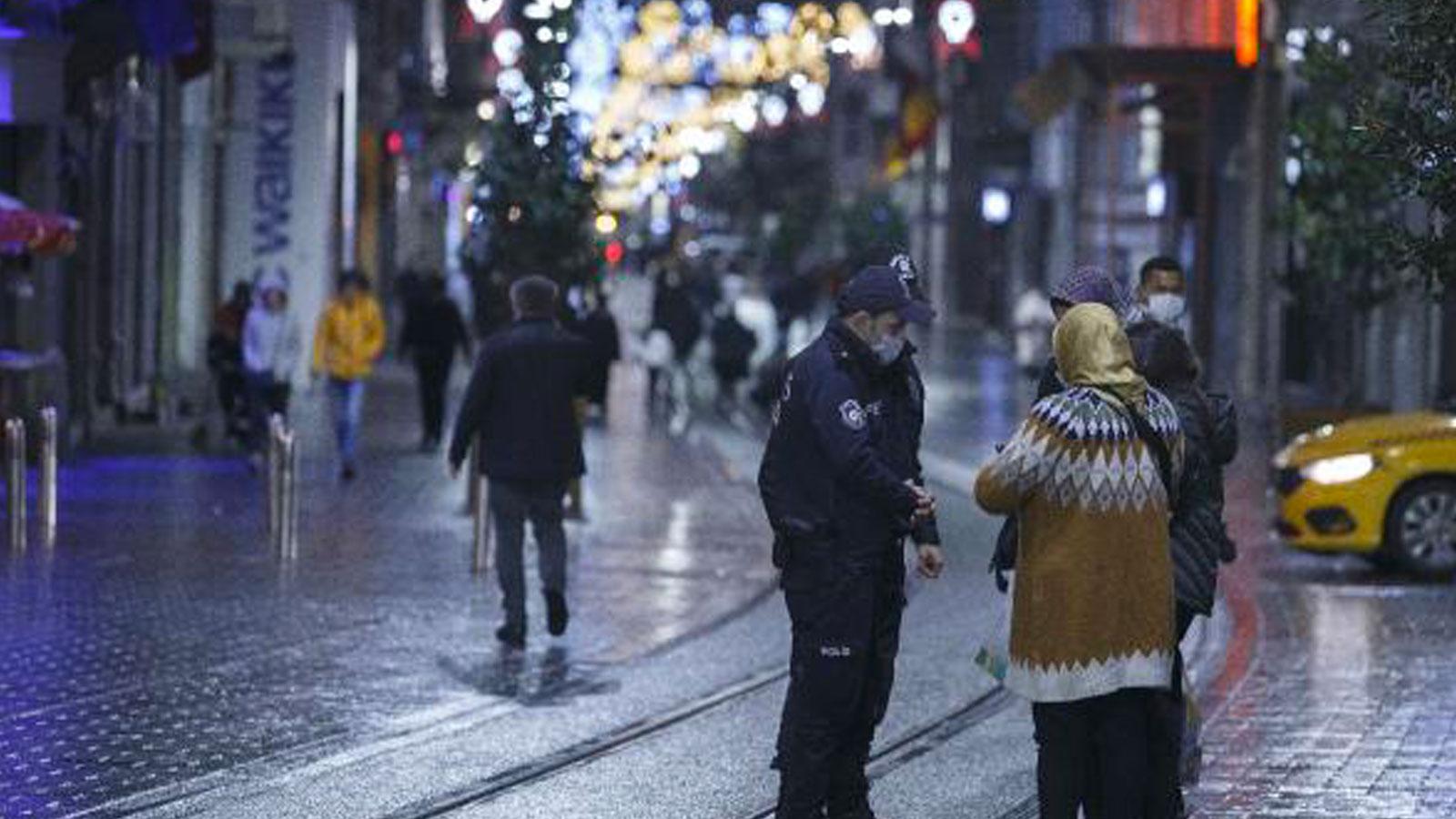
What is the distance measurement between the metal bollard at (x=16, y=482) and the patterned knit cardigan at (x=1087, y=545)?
12097 mm

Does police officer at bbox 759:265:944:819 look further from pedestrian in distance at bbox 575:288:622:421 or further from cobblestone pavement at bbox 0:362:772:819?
pedestrian in distance at bbox 575:288:622:421

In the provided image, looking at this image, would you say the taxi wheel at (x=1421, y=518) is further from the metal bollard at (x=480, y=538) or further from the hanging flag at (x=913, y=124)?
the hanging flag at (x=913, y=124)

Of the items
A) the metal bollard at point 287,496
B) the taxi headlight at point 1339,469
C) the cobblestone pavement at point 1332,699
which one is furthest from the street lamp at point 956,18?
the metal bollard at point 287,496

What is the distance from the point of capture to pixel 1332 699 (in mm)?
15219

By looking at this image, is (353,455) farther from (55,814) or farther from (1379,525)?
(55,814)

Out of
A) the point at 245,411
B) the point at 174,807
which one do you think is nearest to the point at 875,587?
the point at 174,807

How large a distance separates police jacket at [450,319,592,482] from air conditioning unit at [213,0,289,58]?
20550mm

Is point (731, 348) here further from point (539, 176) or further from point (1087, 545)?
point (1087, 545)

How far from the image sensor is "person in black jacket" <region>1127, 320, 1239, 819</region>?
32.3 ft

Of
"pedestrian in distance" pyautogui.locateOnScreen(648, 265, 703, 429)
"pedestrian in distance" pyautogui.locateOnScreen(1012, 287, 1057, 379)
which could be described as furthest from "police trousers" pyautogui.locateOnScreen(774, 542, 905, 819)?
"pedestrian in distance" pyautogui.locateOnScreen(1012, 287, 1057, 379)

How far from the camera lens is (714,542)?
23.7 m

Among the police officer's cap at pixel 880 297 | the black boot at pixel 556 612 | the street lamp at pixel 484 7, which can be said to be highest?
the street lamp at pixel 484 7

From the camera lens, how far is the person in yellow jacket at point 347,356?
1112 inches

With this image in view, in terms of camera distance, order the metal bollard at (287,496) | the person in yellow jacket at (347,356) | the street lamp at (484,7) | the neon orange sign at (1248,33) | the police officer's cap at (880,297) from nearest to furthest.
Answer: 1. the police officer's cap at (880,297)
2. the metal bollard at (287,496)
3. the street lamp at (484,7)
4. the person in yellow jacket at (347,356)
5. the neon orange sign at (1248,33)
